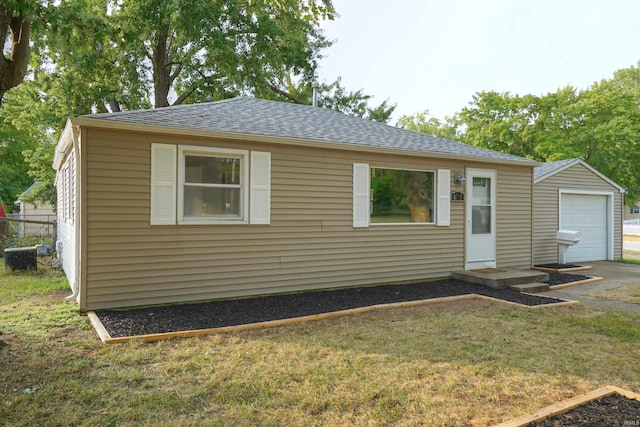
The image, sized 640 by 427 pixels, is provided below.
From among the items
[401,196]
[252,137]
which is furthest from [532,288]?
[252,137]

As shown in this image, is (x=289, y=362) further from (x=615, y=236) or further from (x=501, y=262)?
(x=615, y=236)

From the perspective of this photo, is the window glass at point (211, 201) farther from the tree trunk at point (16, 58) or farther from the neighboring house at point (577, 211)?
the neighboring house at point (577, 211)

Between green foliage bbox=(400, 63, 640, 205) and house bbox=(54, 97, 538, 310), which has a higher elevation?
green foliage bbox=(400, 63, 640, 205)

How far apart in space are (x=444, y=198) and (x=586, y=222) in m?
6.82

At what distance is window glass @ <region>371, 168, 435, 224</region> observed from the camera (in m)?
7.73

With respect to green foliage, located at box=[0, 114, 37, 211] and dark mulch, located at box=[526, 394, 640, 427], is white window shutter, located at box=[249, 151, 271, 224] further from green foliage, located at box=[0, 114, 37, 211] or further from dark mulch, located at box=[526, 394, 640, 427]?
green foliage, located at box=[0, 114, 37, 211]

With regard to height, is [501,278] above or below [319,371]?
above

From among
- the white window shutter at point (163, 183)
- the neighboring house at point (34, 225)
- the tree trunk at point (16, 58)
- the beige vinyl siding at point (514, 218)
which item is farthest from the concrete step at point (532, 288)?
the neighboring house at point (34, 225)

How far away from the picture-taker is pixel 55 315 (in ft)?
17.4

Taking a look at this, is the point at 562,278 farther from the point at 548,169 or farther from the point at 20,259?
the point at 20,259

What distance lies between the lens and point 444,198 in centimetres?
840

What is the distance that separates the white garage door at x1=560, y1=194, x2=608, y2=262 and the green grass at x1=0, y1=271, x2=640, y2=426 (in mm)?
7184

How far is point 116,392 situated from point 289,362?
1427 mm

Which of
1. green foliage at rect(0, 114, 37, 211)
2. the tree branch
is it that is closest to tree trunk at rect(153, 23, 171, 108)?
the tree branch
